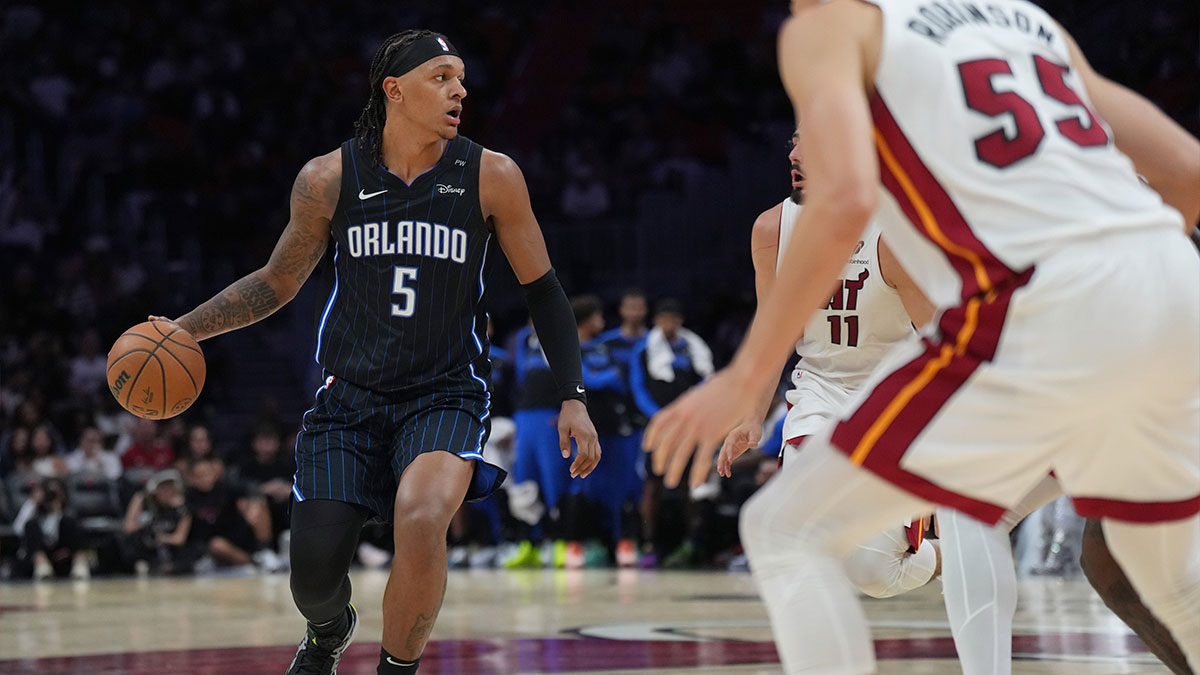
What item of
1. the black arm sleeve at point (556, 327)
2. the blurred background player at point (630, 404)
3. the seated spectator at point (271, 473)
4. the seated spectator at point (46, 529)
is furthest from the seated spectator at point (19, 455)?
the black arm sleeve at point (556, 327)

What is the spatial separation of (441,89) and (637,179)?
46.5ft

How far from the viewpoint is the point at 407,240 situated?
4750 millimetres

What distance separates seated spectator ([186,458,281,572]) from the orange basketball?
27.9ft

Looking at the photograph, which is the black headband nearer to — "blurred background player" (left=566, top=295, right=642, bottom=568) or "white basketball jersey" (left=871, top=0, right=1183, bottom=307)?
"white basketball jersey" (left=871, top=0, right=1183, bottom=307)

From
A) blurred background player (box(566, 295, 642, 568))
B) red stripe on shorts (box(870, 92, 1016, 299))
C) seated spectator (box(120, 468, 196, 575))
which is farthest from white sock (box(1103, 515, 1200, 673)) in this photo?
seated spectator (box(120, 468, 196, 575))

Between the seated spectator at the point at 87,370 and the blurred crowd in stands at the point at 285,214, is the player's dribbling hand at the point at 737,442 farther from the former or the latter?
the seated spectator at the point at 87,370

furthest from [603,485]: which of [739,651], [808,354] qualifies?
[808,354]

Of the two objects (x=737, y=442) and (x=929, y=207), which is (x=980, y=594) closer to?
(x=737, y=442)

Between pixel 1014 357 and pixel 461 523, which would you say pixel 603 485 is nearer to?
pixel 461 523

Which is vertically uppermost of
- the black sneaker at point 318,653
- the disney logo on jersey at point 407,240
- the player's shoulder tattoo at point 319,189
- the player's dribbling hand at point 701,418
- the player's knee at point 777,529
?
the player's shoulder tattoo at point 319,189

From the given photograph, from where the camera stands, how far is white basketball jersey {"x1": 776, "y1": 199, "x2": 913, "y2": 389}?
4.98 m

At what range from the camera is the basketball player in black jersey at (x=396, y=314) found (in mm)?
4578

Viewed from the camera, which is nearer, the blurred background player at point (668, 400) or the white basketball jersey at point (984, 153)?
the white basketball jersey at point (984, 153)

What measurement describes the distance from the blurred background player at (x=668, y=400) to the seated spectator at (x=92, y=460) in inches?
199
